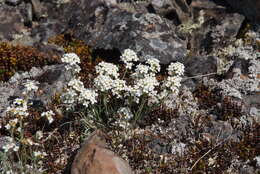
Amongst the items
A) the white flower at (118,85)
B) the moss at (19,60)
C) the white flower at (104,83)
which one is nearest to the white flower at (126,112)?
the white flower at (118,85)

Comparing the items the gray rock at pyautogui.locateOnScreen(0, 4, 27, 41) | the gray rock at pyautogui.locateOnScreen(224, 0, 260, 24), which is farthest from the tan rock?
the gray rock at pyautogui.locateOnScreen(224, 0, 260, 24)

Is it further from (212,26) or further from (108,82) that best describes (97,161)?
(212,26)

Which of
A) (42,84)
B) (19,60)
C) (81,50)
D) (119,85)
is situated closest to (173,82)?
(119,85)

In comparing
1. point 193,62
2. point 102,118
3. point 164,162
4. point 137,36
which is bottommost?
point 164,162

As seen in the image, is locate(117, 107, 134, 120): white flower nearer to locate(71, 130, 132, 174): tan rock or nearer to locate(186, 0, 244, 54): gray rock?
locate(71, 130, 132, 174): tan rock

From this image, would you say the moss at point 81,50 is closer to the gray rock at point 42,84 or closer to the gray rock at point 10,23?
the gray rock at point 42,84

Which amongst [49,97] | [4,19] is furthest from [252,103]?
[4,19]

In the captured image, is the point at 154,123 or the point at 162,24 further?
the point at 162,24

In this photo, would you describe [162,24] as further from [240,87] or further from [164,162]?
[164,162]
